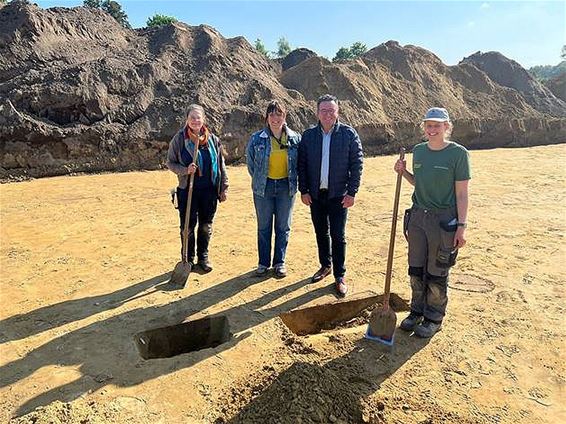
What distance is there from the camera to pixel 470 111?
886 inches

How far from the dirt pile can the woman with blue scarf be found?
29.1 ft

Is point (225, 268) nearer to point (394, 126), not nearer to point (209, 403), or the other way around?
point (209, 403)

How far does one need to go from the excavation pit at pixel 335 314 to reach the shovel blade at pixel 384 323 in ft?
1.87

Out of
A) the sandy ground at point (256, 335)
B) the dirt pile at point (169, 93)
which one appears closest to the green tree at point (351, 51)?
the dirt pile at point (169, 93)

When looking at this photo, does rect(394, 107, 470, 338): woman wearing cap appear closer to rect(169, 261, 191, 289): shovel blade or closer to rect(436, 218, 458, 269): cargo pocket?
rect(436, 218, 458, 269): cargo pocket

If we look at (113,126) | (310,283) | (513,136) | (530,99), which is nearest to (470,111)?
(513,136)

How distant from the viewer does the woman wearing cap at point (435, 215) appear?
138 inches

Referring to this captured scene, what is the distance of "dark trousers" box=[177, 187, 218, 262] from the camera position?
496 cm

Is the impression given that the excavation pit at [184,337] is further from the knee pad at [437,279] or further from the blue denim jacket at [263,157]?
the knee pad at [437,279]

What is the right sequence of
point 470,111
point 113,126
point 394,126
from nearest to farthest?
1. point 113,126
2. point 394,126
3. point 470,111

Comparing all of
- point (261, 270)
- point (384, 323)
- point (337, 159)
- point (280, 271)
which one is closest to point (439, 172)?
point (337, 159)

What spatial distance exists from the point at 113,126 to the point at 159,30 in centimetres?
741

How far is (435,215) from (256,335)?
72.7 inches

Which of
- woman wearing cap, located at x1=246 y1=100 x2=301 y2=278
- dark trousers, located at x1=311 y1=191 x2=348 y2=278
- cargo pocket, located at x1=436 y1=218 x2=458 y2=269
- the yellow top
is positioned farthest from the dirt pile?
cargo pocket, located at x1=436 y1=218 x2=458 y2=269
